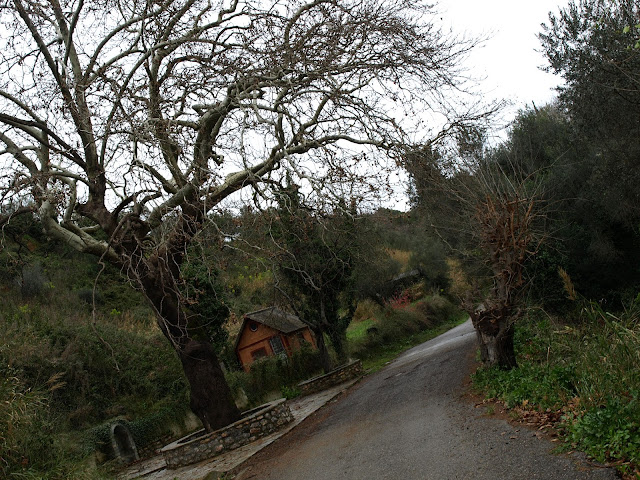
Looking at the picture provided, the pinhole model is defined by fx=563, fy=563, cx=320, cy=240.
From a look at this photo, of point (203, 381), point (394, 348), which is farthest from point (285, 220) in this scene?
point (394, 348)

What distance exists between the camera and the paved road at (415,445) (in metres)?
5.70

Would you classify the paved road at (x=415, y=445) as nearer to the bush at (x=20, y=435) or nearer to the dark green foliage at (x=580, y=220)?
the bush at (x=20, y=435)

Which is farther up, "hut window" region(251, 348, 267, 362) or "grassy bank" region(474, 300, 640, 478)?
"hut window" region(251, 348, 267, 362)

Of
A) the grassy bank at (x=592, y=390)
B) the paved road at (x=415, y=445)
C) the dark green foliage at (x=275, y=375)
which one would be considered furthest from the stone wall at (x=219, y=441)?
the dark green foliage at (x=275, y=375)

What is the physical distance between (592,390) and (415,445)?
2540 mm

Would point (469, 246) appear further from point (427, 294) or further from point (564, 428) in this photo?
point (427, 294)

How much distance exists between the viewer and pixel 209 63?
1018cm

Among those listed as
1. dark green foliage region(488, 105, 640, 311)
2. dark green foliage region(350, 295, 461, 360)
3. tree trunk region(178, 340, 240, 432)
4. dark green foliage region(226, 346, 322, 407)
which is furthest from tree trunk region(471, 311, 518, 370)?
dark green foliage region(350, 295, 461, 360)

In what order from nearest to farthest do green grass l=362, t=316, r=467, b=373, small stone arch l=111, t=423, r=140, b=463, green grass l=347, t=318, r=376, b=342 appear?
small stone arch l=111, t=423, r=140, b=463 → green grass l=362, t=316, r=467, b=373 → green grass l=347, t=318, r=376, b=342

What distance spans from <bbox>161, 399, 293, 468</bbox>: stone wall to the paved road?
0.77m

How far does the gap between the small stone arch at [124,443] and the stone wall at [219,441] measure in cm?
489

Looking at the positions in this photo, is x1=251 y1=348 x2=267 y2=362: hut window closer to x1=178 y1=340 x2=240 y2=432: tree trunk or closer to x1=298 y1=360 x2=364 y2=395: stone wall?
x1=298 y1=360 x2=364 y2=395: stone wall

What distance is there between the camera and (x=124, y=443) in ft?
57.6

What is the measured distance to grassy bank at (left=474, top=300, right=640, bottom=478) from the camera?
5055 millimetres
